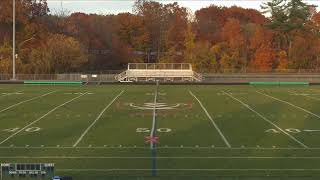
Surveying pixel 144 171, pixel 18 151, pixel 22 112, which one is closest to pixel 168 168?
pixel 144 171

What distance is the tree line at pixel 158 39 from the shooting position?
7025 cm

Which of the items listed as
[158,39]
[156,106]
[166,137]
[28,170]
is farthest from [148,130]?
[158,39]

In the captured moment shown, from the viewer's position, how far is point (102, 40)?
94250 mm

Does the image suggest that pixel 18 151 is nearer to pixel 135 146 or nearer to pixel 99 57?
pixel 135 146

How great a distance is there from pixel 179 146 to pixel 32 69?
50908 mm

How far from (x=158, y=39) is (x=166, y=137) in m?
78.8

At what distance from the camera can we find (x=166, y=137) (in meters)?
19.5

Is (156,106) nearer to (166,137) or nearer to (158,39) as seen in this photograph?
(166,137)

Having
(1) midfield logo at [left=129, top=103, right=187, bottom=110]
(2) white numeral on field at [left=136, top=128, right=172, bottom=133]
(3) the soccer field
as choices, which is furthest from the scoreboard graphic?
(1) midfield logo at [left=129, top=103, right=187, bottom=110]

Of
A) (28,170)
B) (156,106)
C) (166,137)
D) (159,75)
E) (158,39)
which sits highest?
(158,39)

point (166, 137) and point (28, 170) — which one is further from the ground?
point (28, 170)

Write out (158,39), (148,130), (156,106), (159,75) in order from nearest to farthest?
(148,130), (156,106), (159,75), (158,39)

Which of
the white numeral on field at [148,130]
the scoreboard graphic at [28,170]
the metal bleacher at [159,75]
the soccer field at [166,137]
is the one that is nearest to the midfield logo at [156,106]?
the soccer field at [166,137]

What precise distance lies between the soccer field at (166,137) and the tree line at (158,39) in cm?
3722
